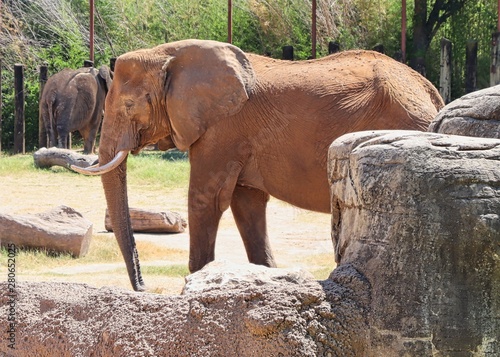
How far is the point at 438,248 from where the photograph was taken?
3367 mm

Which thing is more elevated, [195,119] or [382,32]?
[382,32]

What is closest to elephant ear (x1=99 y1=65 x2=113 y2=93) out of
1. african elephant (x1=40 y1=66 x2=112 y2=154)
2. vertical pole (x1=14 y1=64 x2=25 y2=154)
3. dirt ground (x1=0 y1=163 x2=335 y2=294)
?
african elephant (x1=40 y1=66 x2=112 y2=154)

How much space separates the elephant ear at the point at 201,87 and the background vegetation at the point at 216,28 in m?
8.81

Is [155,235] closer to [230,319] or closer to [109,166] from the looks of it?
[109,166]

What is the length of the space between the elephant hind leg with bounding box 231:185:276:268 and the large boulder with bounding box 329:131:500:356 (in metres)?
3.94

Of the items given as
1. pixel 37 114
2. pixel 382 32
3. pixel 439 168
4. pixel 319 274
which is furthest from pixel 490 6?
pixel 439 168

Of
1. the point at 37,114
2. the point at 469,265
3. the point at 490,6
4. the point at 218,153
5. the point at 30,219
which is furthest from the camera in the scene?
the point at 37,114

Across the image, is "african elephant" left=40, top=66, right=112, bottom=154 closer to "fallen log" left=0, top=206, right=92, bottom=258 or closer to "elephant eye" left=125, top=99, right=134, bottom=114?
"fallen log" left=0, top=206, right=92, bottom=258

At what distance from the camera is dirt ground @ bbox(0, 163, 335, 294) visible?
7844mm

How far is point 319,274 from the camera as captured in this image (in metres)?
7.89

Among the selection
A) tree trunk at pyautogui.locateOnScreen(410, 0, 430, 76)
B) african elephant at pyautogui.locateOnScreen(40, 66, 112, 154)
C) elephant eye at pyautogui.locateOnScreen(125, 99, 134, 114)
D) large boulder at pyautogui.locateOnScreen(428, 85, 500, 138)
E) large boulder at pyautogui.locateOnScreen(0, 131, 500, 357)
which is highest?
tree trunk at pyautogui.locateOnScreen(410, 0, 430, 76)

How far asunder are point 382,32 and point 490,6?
1860 millimetres

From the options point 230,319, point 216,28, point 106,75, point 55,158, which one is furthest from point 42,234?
point 216,28

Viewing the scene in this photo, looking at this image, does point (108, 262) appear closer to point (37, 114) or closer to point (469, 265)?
point (469, 265)
